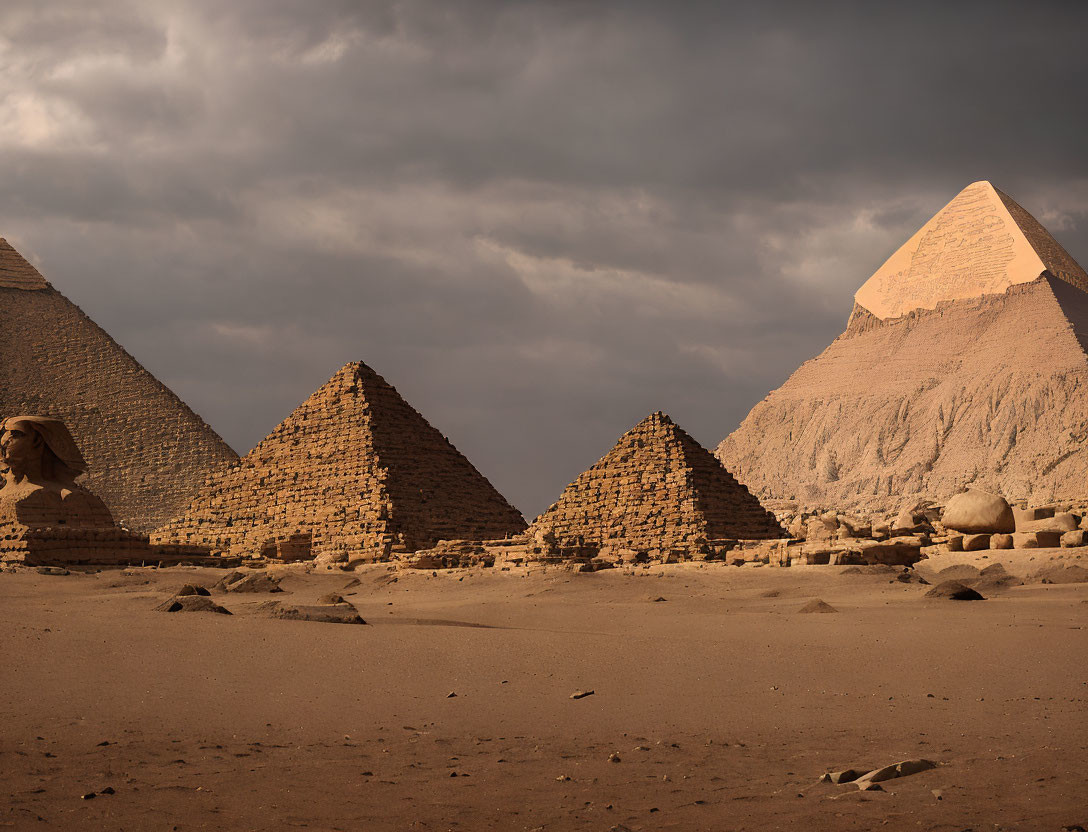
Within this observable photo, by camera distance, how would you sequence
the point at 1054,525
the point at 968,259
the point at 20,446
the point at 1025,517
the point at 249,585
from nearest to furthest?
the point at 249,585, the point at 1054,525, the point at 20,446, the point at 1025,517, the point at 968,259

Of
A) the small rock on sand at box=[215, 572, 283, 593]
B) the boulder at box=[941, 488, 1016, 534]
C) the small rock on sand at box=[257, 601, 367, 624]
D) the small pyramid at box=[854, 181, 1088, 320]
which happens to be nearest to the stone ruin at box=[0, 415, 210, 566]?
the small rock on sand at box=[215, 572, 283, 593]

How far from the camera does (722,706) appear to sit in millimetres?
7008

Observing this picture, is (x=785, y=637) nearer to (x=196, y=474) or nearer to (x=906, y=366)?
(x=196, y=474)

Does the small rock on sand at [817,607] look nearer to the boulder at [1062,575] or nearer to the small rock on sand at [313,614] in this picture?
the boulder at [1062,575]

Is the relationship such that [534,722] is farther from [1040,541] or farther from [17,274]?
[17,274]

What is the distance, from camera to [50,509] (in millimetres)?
21078

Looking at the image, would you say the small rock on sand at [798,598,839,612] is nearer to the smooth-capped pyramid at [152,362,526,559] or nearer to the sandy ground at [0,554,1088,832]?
the sandy ground at [0,554,1088,832]

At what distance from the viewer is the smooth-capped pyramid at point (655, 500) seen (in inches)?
1076

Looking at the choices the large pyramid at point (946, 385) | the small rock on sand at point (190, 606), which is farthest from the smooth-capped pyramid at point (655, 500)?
the large pyramid at point (946, 385)

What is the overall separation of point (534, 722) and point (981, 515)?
16465mm

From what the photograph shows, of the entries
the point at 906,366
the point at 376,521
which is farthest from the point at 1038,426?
the point at 376,521

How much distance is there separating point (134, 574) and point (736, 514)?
14.7 m

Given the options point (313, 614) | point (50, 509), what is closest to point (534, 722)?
point (313, 614)

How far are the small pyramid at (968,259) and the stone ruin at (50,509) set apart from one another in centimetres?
8148
